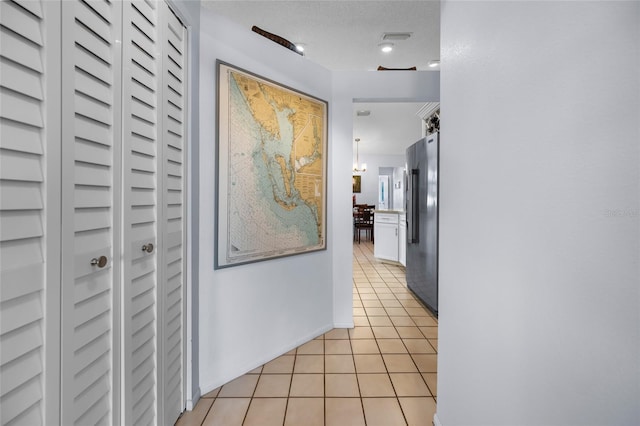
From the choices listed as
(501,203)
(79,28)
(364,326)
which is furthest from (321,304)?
(79,28)

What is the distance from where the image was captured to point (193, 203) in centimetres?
173

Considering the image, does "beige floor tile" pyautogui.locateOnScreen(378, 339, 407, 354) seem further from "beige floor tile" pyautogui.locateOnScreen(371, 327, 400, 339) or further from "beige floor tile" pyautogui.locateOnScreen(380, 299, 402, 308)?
"beige floor tile" pyautogui.locateOnScreen(380, 299, 402, 308)

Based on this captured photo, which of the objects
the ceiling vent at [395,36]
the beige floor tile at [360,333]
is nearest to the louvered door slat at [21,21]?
the beige floor tile at [360,333]

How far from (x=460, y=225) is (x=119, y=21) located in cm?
147

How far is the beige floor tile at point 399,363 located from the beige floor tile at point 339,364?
256 millimetres

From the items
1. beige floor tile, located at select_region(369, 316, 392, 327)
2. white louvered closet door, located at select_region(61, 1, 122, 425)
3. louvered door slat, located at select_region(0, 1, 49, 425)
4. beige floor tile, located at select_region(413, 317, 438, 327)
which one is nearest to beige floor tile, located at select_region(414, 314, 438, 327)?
beige floor tile, located at select_region(413, 317, 438, 327)

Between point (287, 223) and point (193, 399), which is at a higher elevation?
point (287, 223)

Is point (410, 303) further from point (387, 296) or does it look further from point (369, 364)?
point (369, 364)

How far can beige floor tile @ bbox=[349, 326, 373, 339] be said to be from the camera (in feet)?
8.79

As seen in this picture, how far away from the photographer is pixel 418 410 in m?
1.74

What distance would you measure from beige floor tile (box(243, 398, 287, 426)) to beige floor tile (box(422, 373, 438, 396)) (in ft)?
2.94

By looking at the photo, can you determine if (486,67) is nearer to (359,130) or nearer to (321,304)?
(321,304)

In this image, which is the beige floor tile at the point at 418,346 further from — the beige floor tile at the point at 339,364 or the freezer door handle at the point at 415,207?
the freezer door handle at the point at 415,207

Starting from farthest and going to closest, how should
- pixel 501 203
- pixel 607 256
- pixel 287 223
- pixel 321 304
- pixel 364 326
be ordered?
pixel 364 326 < pixel 321 304 < pixel 287 223 < pixel 501 203 < pixel 607 256
